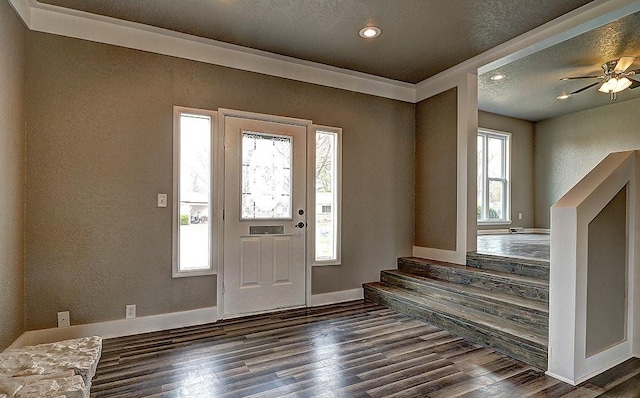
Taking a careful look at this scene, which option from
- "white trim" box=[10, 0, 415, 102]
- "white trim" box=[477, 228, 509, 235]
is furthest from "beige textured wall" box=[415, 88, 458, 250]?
"white trim" box=[477, 228, 509, 235]

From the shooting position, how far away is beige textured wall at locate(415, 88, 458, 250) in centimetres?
442

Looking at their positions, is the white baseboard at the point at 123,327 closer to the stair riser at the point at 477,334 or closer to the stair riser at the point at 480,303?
the stair riser at the point at 477,334

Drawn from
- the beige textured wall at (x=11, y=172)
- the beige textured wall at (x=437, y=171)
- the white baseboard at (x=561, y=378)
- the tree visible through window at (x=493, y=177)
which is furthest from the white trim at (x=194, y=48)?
the white baseboard at (x=561, y=378)

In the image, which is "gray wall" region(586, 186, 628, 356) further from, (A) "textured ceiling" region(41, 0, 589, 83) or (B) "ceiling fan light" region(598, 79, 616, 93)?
(B) "ceiling fan light" region(598, 79, 616, 93)

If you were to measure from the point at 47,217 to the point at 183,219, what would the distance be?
110cm

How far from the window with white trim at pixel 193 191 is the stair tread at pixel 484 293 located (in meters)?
2.42

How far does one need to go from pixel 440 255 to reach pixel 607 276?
200 centimetres

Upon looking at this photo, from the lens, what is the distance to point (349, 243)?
14.8 feet

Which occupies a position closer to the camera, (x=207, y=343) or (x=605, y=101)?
(x=207, y=343)

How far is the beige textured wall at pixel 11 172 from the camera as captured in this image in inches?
99.3

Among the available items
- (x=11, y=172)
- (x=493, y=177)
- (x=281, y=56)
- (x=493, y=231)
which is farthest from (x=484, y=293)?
(x=493, y=177)

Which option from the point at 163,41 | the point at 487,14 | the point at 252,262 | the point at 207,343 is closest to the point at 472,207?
the point at 487,14

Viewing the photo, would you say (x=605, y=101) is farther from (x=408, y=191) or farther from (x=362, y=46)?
(x=362, y=46)

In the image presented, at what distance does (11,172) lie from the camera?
2678 mm
